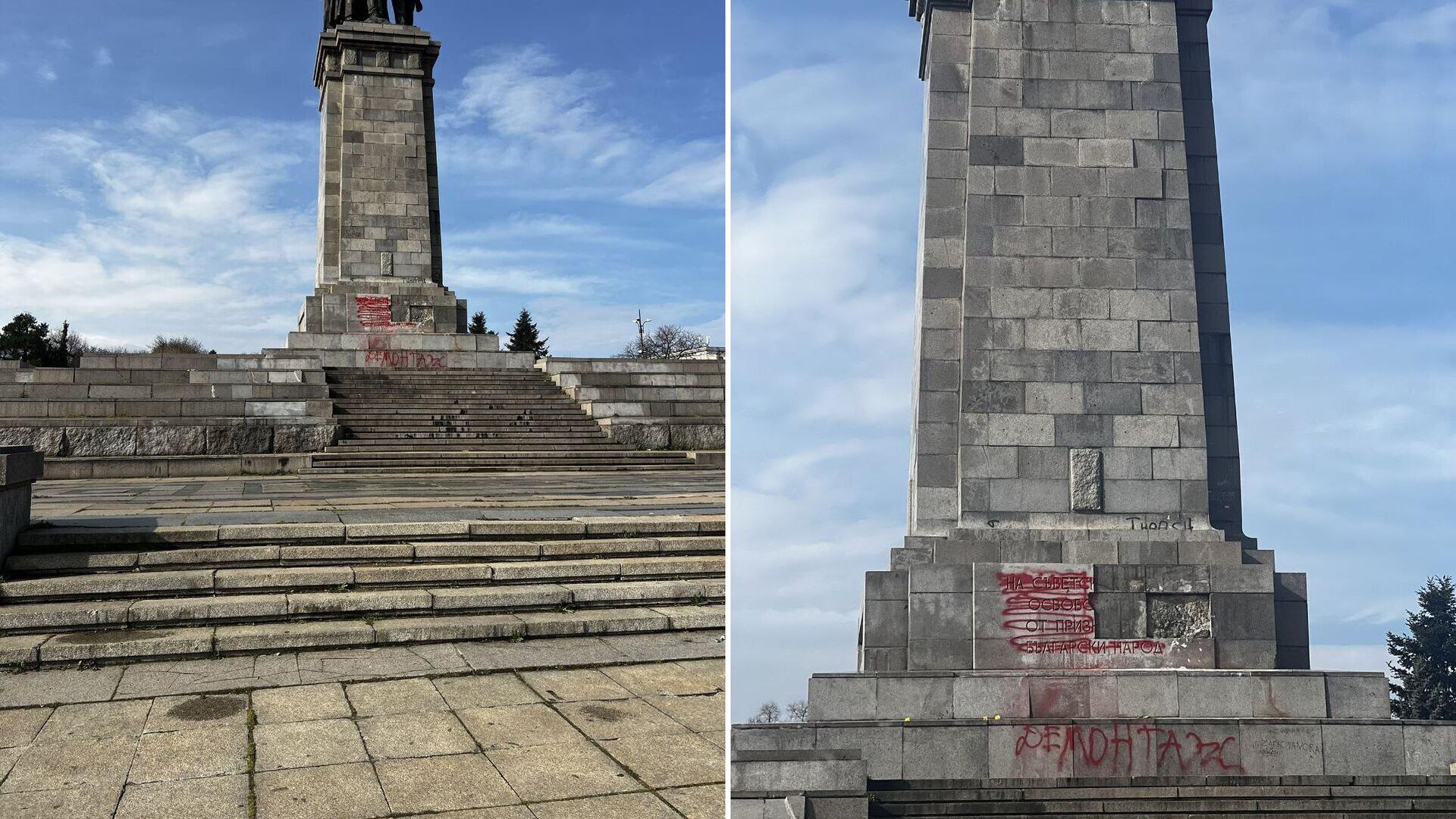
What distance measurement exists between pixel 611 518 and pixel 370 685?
410cm

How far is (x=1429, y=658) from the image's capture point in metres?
40.8

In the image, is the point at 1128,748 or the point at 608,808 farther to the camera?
the point at 1128,748

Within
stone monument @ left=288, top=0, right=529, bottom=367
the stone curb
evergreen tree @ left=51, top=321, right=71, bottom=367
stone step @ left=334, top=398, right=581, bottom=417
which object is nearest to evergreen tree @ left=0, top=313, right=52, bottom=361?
evergreen tree @ left=51, top=321, right=71, bottom=367

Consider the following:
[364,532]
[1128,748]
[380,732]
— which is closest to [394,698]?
[380,732]

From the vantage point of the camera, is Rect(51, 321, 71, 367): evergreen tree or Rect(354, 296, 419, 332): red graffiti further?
Rect(51, 321, 71, 367): evergreen tree

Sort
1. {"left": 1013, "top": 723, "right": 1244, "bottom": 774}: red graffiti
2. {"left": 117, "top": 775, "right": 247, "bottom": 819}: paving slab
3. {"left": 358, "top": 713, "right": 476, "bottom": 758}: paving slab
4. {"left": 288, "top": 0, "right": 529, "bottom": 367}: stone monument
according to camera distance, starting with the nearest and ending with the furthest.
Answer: {"left": 117, "top": 775, "right": 247, "bottom": 819}: paving slab, {"left": 358, "top": 713, "right": 476, "bottom": 758}: paving slab, {"left": 1013, "top": 723, "right": 1244, "bottom": 774}: red graffiti, {"left": 288, "top": 0, "right": 529, "bottom": 367}: stone monument

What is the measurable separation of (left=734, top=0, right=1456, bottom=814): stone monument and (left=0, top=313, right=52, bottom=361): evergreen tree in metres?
57.3

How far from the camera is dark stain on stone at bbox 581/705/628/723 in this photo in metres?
6.27

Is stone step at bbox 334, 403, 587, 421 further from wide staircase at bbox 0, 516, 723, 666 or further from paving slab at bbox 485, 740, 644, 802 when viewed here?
paving slab at bbox 485, 740, 644, 802

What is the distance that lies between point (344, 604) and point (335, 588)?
16.4 inches

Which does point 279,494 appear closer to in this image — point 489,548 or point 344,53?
point 489,548

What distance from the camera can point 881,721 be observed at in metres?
10.6

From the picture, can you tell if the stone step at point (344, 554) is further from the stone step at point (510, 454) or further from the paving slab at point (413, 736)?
the stone step at point (510, 454)

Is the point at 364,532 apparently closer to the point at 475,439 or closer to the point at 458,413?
the point at 475,439
